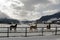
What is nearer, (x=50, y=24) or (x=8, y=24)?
(x=8, y=24)

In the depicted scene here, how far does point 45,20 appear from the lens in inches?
506

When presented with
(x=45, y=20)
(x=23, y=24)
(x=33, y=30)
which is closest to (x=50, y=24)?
(x=45, y=20)

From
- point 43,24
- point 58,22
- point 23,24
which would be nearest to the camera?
point 23,24

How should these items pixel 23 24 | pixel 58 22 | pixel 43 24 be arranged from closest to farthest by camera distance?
1. pixel 23 24
2. pixel 43 24
3. pixel 58 22

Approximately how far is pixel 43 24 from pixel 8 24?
282cm

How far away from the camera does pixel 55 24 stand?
12305mm

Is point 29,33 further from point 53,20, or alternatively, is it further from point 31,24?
point 53,20

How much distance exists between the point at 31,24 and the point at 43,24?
100 centimetres

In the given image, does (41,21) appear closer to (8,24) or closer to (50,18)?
(50,18)

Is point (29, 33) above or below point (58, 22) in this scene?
below

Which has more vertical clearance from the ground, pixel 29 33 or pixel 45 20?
pixel 45 20

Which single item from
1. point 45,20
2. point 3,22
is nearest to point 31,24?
point 45,20

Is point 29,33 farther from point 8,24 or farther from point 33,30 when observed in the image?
point 8,24

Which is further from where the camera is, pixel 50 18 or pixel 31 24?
pixel 50 18
